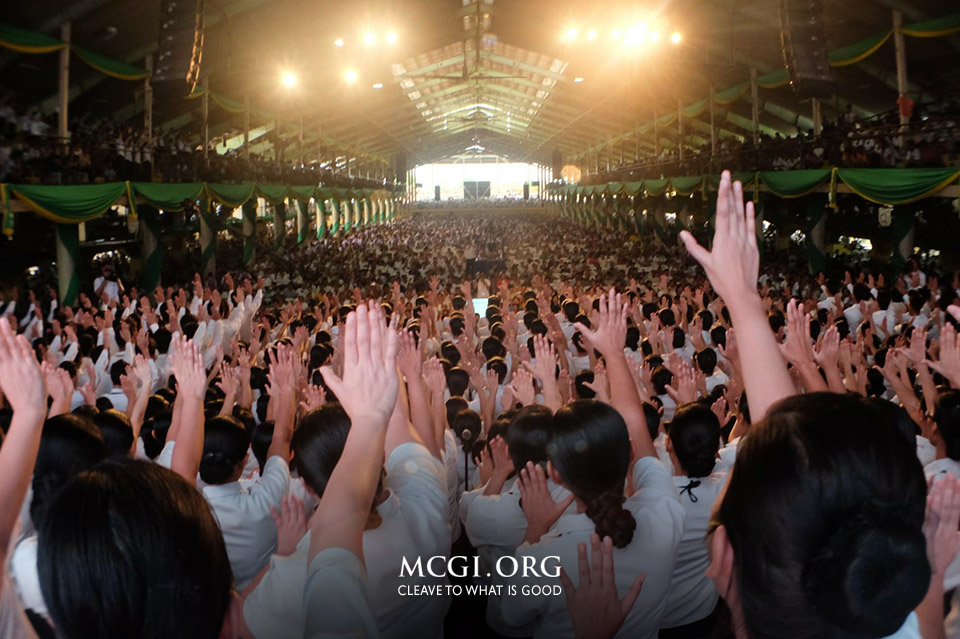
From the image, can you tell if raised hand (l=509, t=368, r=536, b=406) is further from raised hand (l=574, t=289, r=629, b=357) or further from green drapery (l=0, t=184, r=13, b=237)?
green drapery (l=0, t=184, r=13, b=237)

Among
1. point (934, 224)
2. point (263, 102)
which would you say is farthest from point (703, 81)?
point (263, 102)

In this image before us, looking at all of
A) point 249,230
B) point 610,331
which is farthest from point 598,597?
point 249,230

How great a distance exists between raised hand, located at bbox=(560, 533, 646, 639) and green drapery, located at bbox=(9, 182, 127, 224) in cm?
1014

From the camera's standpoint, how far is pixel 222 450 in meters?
2.85

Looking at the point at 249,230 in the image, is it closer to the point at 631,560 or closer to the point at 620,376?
the point at 620,376

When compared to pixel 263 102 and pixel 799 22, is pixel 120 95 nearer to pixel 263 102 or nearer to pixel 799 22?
pixel 263 102

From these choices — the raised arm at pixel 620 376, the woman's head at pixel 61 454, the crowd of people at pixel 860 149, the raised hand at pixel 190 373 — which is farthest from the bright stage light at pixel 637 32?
the woman's head at pixel 61 454

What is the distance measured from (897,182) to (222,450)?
988cm

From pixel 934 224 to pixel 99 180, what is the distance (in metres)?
14.5

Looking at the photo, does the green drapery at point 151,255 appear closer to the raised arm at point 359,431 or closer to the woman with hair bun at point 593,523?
the woman with hair bun at point 593,523

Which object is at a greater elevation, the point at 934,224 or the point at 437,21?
the point at 437,21

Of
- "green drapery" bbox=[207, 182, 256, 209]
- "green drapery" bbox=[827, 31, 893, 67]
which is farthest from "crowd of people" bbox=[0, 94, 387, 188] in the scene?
"green drapery" bbox=[827, 31, 893, 67]

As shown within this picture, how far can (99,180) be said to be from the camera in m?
11.9

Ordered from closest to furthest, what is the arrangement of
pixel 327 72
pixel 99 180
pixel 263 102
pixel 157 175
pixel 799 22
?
pixel 799 22 < pixel 99 180 < pixel 157 175 < pixel 327 72 < pixel 263 102
